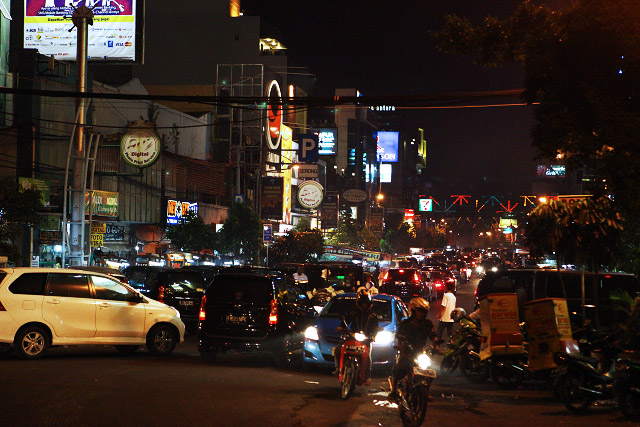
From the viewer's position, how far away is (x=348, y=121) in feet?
474

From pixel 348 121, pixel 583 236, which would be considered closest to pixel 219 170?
pixel 583 236

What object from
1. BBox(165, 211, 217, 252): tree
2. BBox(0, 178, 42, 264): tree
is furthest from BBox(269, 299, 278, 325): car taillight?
BBox(165, 211, 217, 252): tree

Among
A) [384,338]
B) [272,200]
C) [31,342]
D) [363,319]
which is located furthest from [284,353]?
[272,200]

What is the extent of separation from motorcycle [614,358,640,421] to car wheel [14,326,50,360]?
10310mm

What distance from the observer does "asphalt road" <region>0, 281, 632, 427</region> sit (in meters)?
10.1

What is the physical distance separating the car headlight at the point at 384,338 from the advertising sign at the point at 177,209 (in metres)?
38.2

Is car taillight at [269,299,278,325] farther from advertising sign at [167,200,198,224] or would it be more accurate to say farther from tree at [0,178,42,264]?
advertising sign at [167,200,198,224]

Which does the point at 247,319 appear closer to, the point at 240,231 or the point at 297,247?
the point at 240,231

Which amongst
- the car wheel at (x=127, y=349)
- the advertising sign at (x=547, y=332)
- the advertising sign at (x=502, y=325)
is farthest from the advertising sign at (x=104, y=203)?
the advertising sign at (x=547, y=332)

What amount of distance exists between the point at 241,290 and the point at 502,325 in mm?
5321

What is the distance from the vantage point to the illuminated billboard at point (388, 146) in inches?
5925

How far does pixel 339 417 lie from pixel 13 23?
1812 inches

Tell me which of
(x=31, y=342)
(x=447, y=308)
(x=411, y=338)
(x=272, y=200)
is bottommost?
(x=31, y=342)

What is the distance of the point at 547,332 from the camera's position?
1315 cm
